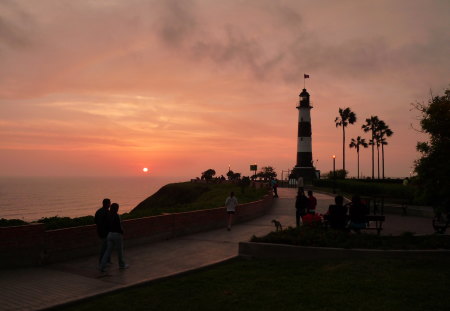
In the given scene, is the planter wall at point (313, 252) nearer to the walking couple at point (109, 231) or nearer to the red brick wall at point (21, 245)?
the walking couple at point (109, 231)

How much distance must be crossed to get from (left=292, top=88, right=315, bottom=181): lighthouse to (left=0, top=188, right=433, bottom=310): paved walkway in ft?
169

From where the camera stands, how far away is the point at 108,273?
1084 centimetres

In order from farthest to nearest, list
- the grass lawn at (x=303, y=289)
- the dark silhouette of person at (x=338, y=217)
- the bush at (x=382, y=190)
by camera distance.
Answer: the bush at (x=382, y=190), the dark silhouette of person at (x=338, y=217), the grass lawn at (x=303, y=289)

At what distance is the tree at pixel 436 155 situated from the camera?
45.1 feet

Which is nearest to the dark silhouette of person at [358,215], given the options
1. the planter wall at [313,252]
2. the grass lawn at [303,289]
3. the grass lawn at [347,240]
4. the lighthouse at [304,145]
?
the grass lawn at [347,240]

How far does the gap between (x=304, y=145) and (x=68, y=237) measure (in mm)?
59478

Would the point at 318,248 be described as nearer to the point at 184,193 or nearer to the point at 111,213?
the point at 111,213

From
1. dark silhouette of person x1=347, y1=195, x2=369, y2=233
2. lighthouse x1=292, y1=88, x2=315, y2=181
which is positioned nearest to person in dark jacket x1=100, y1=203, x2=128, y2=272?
dark silhouette of person x1=347, y1=195, x2=369, y2=233

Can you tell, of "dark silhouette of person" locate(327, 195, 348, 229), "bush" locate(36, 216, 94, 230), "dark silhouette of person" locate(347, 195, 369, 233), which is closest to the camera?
"bush" locate(36, 216, 94, 230)

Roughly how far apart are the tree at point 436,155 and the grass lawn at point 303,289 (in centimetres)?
364

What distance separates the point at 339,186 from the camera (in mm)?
50688

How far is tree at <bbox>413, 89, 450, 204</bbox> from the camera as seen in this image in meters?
13.7

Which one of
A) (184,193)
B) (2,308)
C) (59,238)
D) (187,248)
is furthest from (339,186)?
(2,308)

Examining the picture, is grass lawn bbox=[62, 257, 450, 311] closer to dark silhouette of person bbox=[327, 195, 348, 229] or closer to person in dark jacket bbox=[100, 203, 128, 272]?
person in dark jacket bbox=[100, 203, 128, 272]
